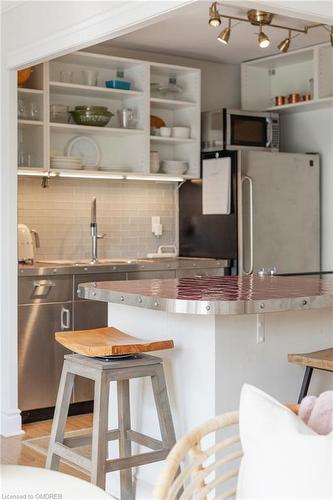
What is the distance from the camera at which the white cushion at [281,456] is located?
1.39 m

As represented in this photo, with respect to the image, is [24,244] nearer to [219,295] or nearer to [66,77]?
[66,77]

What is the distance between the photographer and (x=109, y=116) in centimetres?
568

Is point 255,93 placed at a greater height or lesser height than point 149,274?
greater

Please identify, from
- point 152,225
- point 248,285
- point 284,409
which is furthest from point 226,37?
point 284,409

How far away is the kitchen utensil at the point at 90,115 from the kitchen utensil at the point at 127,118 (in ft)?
0.58

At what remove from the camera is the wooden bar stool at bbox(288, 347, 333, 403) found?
3.11 m

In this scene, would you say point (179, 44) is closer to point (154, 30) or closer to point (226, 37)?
point (154, 30)

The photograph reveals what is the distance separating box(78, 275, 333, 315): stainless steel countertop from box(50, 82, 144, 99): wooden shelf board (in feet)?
7.03

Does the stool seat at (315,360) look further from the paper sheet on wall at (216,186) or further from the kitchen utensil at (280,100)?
the kitchen utensil at (280,100)

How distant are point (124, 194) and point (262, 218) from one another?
1082 mm

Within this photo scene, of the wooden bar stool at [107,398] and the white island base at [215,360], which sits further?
the white island base at [215,360]

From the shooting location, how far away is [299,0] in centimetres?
318

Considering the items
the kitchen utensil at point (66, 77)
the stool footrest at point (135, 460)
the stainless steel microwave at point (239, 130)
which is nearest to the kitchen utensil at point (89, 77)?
the kitchen utensil at point (66, 77)

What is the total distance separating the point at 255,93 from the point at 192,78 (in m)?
0.71
